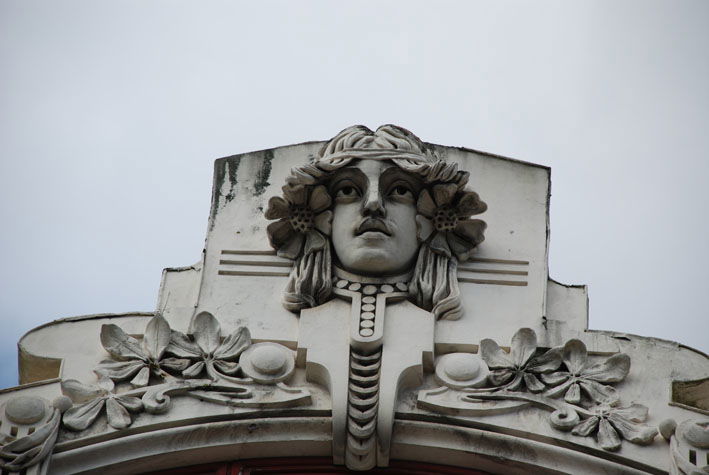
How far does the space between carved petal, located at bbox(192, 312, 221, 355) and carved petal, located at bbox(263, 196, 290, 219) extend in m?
0.81

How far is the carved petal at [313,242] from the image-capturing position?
38.2ft

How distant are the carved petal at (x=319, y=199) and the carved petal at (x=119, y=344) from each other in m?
1.41

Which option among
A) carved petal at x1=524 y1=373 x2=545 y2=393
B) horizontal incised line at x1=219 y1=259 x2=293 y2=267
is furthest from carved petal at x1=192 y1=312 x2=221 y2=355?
carved petal at x1=524 y1=373 x2=545 y2=393

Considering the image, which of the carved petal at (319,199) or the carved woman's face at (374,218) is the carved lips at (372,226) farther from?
the carved petal at (319,199)

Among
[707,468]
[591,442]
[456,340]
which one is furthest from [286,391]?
[707,468]

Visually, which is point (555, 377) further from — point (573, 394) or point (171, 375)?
point (171, 375)

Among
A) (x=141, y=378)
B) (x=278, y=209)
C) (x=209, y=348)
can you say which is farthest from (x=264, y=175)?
(x=141, y=378)

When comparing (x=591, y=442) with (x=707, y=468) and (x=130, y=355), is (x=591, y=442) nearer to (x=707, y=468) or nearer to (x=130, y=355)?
(x=707, y=468)

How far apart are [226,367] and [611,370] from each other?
2.25 metres

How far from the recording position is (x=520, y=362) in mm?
11031

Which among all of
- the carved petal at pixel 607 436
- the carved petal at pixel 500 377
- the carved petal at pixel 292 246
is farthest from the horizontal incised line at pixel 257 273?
the carved petal at pixel 607 436

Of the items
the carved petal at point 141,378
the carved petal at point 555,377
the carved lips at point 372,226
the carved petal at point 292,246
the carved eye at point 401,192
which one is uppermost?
the carved eye at point 401,192

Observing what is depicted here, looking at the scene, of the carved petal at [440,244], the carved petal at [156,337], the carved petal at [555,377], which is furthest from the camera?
the carved petal at [440,244]

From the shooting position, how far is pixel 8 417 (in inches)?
419
